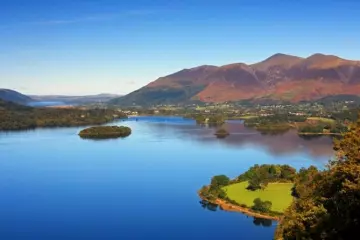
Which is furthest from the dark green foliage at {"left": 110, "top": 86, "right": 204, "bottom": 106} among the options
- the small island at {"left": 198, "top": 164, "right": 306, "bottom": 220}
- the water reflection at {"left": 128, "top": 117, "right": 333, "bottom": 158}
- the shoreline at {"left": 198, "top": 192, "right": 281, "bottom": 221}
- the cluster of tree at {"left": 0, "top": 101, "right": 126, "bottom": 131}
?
the shoreline at {"left": 198, "top": 192, "right": 281, "bottom": 221}

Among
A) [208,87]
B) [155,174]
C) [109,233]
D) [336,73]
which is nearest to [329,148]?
[155,174]

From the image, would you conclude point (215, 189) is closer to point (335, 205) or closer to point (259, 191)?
point (259, 191)

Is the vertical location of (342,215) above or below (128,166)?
above

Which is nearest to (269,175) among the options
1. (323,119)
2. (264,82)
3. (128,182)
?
(128,182)

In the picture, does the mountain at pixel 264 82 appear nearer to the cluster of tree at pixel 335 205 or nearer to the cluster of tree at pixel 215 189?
the cluster of tree at pixel 215 189

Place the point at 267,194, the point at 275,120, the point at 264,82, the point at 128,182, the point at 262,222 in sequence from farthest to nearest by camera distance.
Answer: the point at 264,82
the point at 275,120
the point at 128,182
the point at 267,194
the point at 262,222

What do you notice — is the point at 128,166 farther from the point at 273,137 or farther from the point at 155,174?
the point at 273,137

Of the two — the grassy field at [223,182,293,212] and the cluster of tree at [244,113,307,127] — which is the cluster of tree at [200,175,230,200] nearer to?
the grassy field at [223,182,293,212]
